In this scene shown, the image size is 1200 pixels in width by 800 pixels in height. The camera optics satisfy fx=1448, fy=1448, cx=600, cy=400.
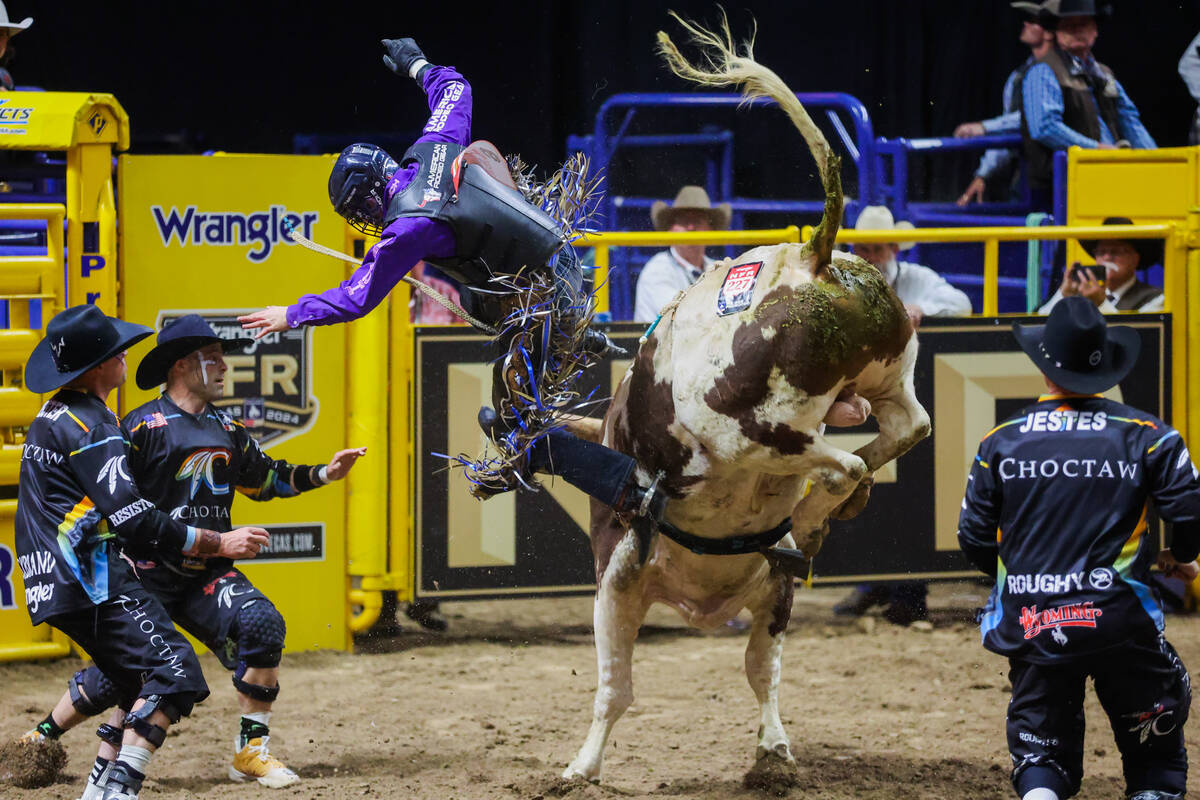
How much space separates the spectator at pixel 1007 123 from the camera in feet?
31.6

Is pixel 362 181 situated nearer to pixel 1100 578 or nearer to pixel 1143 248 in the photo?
pixel 1100 578

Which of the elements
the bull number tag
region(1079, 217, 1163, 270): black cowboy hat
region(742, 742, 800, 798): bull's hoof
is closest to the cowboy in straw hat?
region(1079, 217, 1163, 270): black cowboy hat

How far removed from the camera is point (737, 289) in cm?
451

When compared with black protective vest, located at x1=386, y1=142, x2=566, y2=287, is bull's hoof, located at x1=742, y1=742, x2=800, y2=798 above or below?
below

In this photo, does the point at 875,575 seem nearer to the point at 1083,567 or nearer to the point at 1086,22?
the point at 1083,567

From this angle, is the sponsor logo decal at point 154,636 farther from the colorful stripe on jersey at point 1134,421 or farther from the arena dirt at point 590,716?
the colorful stripe on jersey at point 1134,421

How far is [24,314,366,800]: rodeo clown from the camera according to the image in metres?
5.12

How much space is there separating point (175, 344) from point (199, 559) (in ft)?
2.52

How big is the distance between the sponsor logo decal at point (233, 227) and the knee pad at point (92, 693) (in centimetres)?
243

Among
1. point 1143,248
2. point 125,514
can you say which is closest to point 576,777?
point 125,514

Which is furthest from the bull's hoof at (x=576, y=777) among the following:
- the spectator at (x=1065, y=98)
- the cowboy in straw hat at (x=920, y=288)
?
the spectator at (x=1065, y=98)

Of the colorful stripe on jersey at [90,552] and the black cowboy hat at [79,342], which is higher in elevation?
the black cowboy hat at [79,342]

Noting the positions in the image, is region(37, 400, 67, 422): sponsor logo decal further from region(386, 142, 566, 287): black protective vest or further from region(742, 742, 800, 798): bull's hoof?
region(742, 742, 800, 798): bull's hoof

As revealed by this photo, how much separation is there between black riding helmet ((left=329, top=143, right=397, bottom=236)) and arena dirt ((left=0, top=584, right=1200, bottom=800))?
206 centimetres
